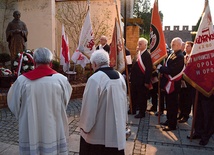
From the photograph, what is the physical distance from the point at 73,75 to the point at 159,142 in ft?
18.4

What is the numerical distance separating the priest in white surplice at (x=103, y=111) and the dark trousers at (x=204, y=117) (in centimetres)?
222

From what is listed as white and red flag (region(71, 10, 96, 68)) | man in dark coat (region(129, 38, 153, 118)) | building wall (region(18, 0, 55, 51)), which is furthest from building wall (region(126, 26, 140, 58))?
man in dark coat (region(129, 38, 153, 118))

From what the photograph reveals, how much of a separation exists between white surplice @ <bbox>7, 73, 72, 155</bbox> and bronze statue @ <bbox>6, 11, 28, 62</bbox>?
634 centimetres

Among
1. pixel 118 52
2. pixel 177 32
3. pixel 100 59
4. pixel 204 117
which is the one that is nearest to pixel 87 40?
pixel 118 52

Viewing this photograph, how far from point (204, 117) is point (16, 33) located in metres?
6.91

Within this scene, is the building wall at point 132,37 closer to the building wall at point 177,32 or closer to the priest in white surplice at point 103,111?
the priest in white surplice at point 103,111

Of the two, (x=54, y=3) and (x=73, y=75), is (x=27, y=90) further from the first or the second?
(x=54, y=3)

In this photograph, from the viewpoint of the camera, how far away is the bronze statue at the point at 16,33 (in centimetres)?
868

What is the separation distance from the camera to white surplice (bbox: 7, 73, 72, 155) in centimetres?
290

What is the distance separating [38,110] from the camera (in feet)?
9.74

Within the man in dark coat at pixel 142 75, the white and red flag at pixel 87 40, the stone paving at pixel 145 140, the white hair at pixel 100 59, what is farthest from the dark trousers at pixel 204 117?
the white and red flag at pixel 87 40

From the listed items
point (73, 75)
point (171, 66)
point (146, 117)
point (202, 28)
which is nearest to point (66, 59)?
point (73, 75)

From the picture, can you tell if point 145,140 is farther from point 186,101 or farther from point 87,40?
point 87,40

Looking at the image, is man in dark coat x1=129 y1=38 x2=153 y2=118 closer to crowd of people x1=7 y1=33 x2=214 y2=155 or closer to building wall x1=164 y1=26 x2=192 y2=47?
crowd of people x1=7 y1=33 x2=214 y2=155
